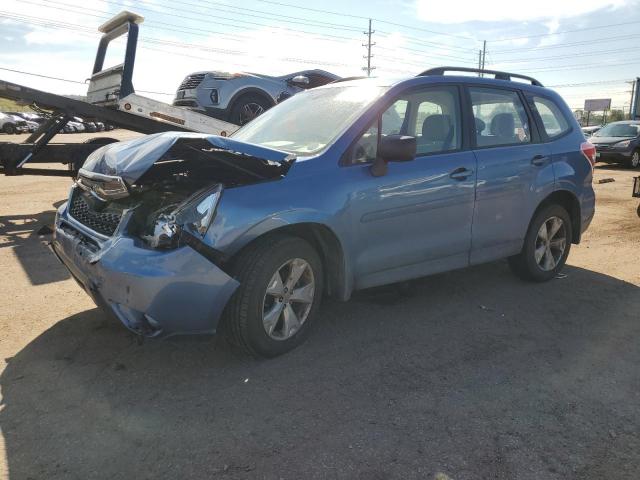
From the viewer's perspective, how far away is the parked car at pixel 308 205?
2.91 meters

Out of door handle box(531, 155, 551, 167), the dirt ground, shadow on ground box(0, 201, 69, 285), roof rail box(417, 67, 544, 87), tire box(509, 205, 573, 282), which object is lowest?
the dirt ground

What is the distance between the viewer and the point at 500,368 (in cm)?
332

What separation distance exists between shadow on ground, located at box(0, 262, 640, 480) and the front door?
519mm

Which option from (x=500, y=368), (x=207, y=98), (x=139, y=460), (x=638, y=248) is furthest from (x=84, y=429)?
(x=207, y=98)

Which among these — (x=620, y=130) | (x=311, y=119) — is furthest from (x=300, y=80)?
(x=620, y=130)

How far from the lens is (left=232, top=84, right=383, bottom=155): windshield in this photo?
3711mm

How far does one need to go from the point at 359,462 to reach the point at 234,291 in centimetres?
118

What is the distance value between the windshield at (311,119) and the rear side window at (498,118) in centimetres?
106

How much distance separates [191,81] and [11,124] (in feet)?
109

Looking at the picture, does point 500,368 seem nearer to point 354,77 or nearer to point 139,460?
point 139,460

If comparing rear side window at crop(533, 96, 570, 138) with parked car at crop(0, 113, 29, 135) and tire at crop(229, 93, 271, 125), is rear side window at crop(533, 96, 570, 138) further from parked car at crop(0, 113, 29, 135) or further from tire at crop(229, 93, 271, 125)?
parked car at crop(0, 113, 29, 135)

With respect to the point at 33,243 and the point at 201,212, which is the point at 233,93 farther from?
the point at 201,212

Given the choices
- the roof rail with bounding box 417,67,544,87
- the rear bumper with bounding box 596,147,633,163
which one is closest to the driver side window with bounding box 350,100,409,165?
the roof rail with bounding box 417,67,544,87

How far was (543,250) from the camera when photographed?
5059mm
